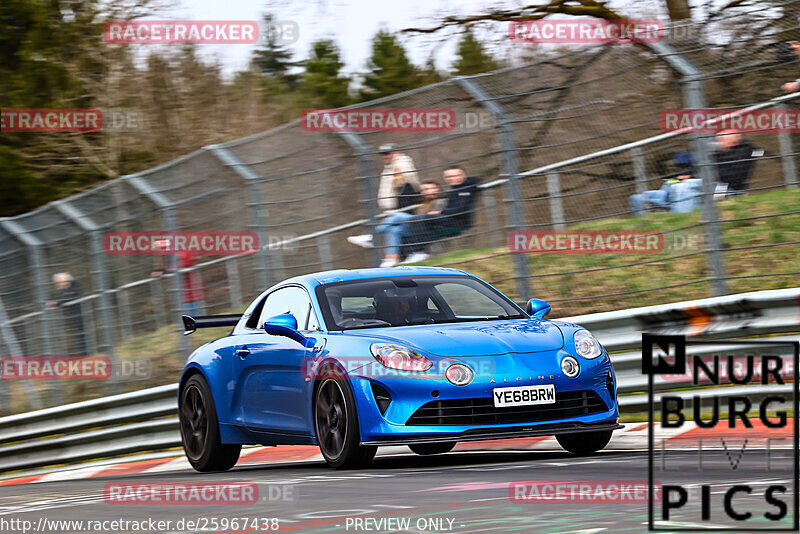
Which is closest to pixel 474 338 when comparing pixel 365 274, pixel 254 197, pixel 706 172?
pixel 365 274

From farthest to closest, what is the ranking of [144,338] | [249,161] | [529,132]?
[144,338]
[249,161]
[529,132]

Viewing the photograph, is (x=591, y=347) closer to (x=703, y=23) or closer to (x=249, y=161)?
(x=703, y=23)

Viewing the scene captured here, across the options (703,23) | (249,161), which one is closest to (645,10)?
(249,161)

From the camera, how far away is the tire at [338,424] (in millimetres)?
7723

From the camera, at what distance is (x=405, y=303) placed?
8.83 meters

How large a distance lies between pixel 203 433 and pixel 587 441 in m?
3.06

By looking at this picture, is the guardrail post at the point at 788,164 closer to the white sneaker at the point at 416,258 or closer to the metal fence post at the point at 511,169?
the metal fence post at the point at 511,169

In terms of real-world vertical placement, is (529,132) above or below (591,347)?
above

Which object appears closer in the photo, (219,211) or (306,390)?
(306,390)

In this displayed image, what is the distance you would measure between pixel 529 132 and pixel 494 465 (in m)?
4.09

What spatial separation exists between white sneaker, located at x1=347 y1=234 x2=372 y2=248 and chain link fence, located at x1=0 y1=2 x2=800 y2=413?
0.27 feet

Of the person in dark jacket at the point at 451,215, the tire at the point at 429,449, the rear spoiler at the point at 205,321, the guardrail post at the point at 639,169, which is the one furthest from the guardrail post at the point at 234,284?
the tire at the point at 429,449

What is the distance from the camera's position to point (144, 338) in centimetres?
1453

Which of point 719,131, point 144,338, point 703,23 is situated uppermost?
point 703,23
